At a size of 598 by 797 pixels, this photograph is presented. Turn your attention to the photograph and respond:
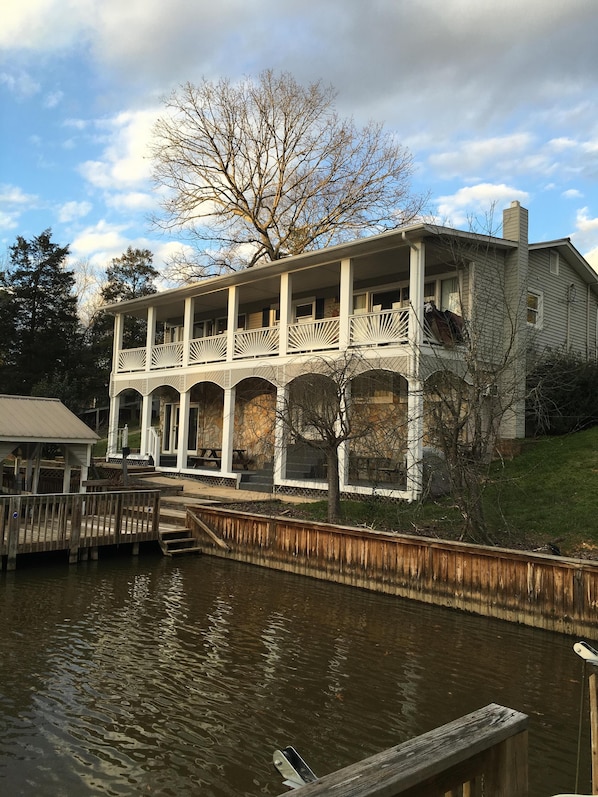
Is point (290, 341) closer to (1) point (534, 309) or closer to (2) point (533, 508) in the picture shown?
(1) point (534, 309)

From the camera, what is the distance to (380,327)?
1623 cm

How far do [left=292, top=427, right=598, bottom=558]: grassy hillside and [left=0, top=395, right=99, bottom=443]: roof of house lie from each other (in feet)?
19.2

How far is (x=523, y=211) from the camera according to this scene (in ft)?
62.2

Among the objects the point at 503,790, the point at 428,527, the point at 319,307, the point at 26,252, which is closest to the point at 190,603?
the point at 428,527

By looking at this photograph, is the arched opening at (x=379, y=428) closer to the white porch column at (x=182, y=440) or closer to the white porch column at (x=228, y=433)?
the white porch column at (x=228, y=433)

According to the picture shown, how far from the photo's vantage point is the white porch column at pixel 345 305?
17.1 metres

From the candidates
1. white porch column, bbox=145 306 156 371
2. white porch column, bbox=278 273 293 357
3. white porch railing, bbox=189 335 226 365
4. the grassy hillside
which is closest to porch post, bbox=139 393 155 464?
white porch column, bbox=145 306 156 371

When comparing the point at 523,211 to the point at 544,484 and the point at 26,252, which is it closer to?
the point at 544,484

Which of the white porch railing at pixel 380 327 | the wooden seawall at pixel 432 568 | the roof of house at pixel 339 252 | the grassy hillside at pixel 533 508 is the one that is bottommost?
the wooden seawall at pixel 432 568

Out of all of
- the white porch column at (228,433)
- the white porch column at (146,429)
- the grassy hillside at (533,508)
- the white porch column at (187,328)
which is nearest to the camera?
the grassy hillside at (533,508)

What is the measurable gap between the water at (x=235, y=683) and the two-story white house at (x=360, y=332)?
16.0ft

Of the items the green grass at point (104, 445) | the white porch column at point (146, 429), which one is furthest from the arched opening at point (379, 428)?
the green grass at point (104, 445)

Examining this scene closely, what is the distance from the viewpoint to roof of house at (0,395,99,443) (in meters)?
13.2

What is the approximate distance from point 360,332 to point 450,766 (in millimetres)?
15419
